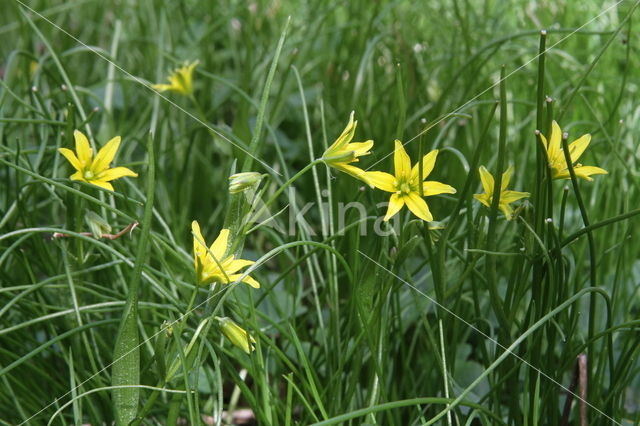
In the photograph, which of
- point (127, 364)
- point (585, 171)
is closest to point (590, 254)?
point (585, 171)

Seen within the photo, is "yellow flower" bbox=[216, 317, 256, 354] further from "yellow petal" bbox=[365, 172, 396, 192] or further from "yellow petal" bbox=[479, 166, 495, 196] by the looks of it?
"yellow petal" bbox=[479, 166, 495, 196]

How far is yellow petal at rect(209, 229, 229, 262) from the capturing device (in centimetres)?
79

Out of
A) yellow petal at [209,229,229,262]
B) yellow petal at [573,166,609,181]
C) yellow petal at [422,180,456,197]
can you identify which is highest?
yellow petal at [573,166,609,181]

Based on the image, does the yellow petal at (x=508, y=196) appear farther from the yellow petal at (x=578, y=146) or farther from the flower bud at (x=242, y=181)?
the flower bud at (x=242, y=181)

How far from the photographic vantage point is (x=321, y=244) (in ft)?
2.72

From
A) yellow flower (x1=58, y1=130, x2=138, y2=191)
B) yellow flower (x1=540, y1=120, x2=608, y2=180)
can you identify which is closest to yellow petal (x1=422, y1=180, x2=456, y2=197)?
yellow flower (x1=540, y1=120, x2=608, y2=180)

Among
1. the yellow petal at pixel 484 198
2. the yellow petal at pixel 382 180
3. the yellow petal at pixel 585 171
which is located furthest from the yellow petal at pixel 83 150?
the yellow petal at pixel 585 171

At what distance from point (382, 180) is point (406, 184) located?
0.10 feet

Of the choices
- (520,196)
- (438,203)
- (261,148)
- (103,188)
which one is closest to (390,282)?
(520,196)

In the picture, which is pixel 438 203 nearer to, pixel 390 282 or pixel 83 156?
pixel 390 282

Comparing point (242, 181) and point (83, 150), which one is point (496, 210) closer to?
point (242, 181)

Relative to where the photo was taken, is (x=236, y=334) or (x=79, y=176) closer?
(x=236, y=334)

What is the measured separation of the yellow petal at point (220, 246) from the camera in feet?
2.60

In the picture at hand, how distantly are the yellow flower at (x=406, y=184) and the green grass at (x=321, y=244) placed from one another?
3cm
